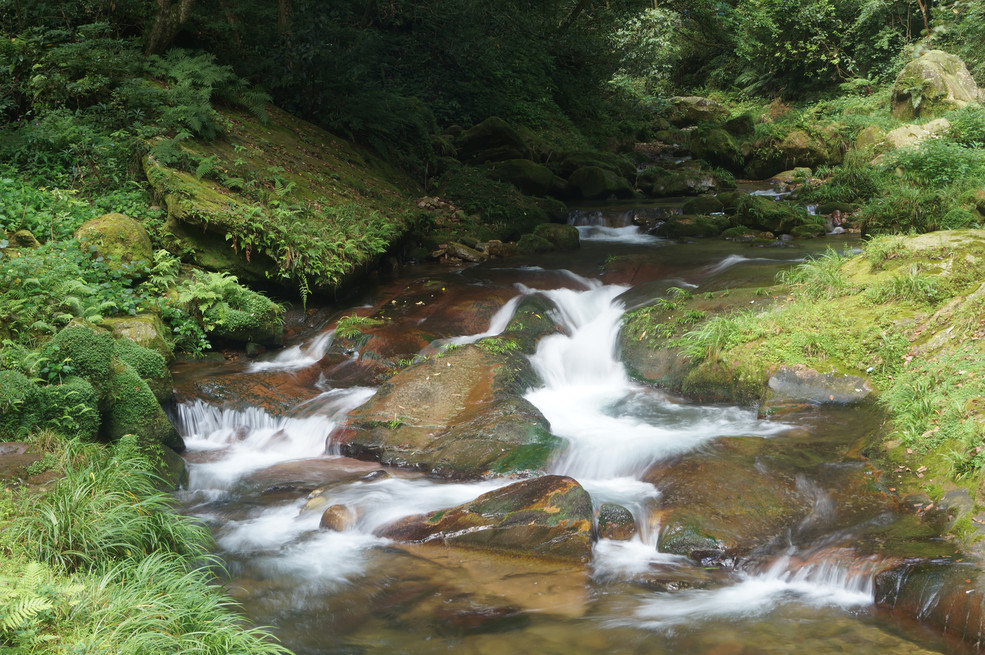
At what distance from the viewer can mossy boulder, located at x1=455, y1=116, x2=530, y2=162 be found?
61.6 ft

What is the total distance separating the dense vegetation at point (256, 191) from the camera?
16.4ft

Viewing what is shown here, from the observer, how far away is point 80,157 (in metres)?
10.8

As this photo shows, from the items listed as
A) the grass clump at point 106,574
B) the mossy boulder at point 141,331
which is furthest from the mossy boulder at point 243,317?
the grass clump at point 106,574

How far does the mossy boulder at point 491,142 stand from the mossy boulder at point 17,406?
549 inches

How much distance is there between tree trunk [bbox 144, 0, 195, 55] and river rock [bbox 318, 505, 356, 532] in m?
10.2

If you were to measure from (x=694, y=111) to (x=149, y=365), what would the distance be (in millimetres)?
25136

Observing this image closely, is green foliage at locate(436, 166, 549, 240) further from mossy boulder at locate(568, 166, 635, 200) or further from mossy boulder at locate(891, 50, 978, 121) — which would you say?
mossy boulder at locate(891, 50, 978, 121)

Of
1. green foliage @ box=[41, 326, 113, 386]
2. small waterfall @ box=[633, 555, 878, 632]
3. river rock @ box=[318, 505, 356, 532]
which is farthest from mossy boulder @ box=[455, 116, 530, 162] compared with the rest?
small waterfall @ box=[633, 555, 878, 632]

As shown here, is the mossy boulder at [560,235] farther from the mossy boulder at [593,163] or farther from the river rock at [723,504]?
the river rock at [723,504]

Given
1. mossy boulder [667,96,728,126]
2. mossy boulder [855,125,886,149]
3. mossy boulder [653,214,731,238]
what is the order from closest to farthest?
mossy boulder [653,214,731,238] → mossy boulder [855,125,886,149] → mossy boulder [667,96,728,126]

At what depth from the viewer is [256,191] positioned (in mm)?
11133

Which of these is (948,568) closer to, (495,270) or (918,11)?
(495,270)

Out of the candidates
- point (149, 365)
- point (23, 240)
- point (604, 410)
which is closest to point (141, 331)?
point (149, 365)

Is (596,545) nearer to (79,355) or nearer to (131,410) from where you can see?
(131,410)
